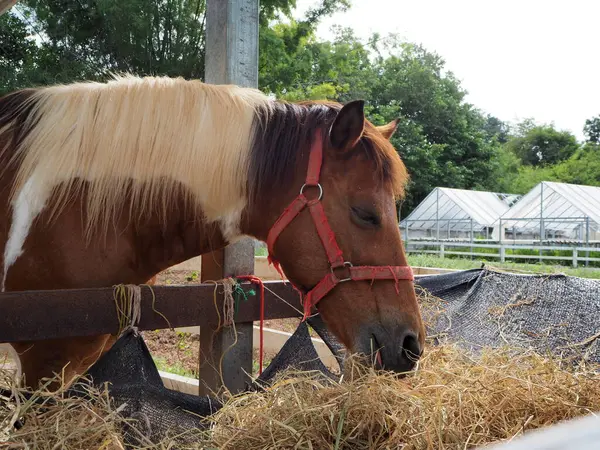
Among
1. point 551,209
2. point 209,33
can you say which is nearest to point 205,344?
point 209,33

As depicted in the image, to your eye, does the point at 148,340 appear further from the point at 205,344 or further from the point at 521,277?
the point at 521,277

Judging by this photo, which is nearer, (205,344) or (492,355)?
(492,355)

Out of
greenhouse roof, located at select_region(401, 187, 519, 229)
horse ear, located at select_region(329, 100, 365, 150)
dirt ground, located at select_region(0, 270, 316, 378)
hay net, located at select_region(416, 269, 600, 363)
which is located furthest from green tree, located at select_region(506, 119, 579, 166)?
horse ear, located at select_region(329, 100, 365, 150)

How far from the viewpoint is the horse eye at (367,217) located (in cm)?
180

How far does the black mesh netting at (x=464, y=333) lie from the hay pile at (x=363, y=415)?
0.31ft

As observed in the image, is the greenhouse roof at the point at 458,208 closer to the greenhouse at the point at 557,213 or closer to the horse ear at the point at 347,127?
the greenhouse at the point at 557,213

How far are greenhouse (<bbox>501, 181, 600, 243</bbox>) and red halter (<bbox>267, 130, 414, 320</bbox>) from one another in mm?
18837

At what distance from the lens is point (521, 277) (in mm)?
2820

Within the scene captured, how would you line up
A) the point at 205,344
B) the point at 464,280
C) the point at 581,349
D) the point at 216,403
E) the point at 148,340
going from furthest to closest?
the point at 148,340
the point at 464,280
the point at 205,344
the point at 581,349
the point at 216,403

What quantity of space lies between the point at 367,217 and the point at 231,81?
3.67 feet

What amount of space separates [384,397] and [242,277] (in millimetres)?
1034

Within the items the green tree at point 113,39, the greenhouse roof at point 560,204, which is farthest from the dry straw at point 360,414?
the greenhouse roof at point 560,204

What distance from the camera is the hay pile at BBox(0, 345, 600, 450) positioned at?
139 cm

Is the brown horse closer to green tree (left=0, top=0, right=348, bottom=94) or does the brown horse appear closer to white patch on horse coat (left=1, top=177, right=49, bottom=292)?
white patch on horse coat (left=1, top=177, right=49, bottom=292)
